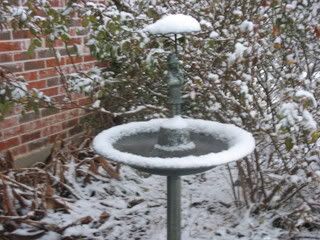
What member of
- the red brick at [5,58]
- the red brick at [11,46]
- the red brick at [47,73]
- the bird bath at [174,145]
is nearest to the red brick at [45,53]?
the red brick at [47,73]

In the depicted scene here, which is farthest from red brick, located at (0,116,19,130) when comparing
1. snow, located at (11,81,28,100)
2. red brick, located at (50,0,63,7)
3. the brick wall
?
red brick, located at (50,0,63,7)

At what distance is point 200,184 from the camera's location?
13.5ft

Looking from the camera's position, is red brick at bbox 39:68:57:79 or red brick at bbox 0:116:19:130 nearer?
red brick at bbox 0:116:19:130

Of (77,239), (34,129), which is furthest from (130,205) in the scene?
(34,129)

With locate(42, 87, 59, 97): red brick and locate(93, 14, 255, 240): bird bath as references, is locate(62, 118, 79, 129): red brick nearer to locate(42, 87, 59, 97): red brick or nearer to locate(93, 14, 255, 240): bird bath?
locate(42, 87, 59, 97): red brick

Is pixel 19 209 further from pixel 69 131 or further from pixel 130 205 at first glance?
pixel 69 131

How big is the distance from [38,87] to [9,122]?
0.47 m

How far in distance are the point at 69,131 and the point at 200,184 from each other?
1455mm

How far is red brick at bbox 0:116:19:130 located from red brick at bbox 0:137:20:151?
118mm

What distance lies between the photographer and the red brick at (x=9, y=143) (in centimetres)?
390

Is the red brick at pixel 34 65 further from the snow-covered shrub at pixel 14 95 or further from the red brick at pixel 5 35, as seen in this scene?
the snow-covered shrub at pixel 14 95

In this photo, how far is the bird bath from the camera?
6.71ft

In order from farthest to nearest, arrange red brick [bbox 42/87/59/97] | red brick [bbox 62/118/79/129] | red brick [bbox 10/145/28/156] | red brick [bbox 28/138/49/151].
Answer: red brick [bbox 62/118/79/129] → red brick [bbox 42/87/59/97] → red brick [bbox 28/138/49/151] → red brick [bbox 10/145/28/156]

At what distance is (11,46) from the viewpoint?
389 centimetres
